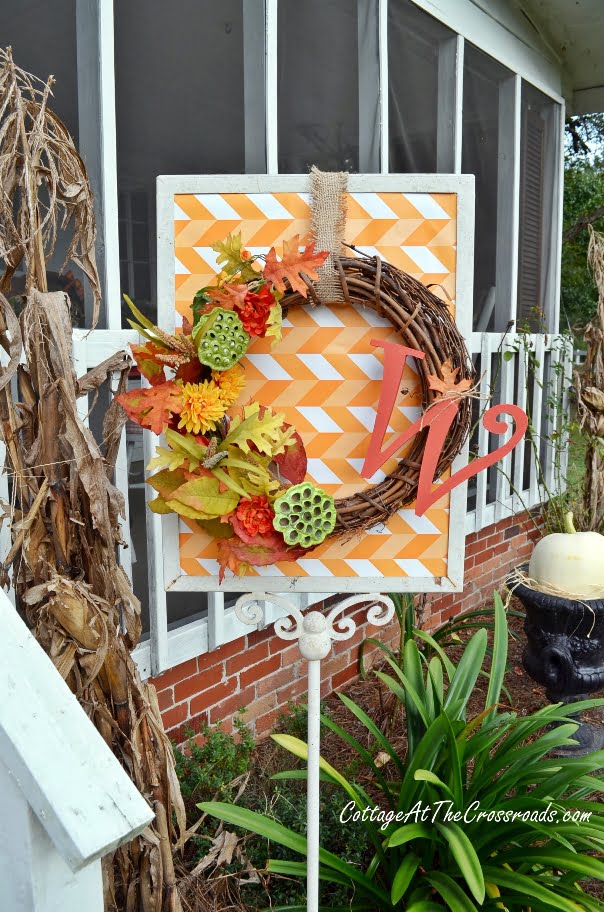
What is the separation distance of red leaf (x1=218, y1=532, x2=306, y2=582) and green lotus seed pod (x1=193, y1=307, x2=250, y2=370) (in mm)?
342

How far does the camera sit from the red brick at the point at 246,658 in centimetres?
296

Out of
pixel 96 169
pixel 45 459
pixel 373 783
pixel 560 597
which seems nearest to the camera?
pixel 45 459

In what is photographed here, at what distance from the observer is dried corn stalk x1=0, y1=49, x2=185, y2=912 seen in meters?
1.34

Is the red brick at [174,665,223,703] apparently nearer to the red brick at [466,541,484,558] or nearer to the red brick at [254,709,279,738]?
the red brick at [254,709,279,738]

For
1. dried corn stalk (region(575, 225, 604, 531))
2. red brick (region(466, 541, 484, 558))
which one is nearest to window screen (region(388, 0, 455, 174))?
dried corn stalk (region(575, 225, 604, 531))

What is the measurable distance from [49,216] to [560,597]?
2353 millimetres

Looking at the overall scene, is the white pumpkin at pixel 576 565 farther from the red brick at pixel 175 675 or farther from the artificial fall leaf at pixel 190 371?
the artificial fall leaf at pixel 190 371

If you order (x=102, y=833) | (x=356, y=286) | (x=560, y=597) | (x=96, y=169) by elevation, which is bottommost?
(x=560, y=597)

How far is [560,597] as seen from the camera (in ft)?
9.65

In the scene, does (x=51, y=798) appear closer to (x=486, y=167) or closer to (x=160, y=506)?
(x=160, y=506)

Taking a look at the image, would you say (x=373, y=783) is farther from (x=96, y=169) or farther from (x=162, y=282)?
(x=96, y=169)

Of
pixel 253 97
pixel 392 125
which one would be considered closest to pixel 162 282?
pixel 253 97

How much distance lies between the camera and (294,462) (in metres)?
1.53

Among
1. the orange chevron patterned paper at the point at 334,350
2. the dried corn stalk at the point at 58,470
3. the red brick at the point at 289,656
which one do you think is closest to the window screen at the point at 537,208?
the red brick at the point at 289,656
